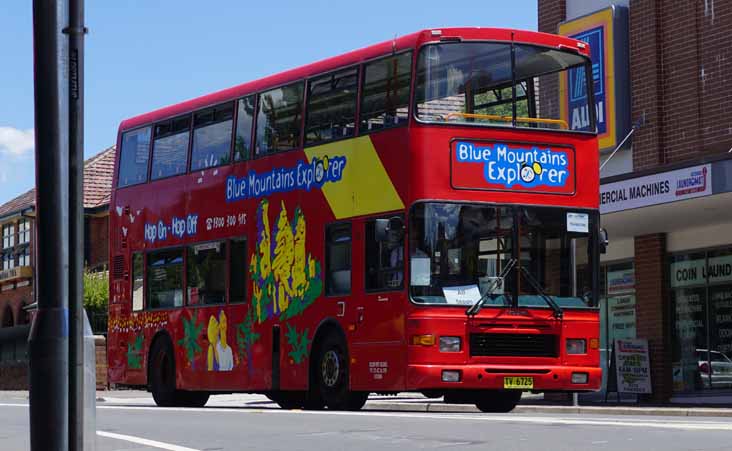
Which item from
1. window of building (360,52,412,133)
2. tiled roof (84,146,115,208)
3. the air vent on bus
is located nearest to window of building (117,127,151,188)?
the air vent on bus

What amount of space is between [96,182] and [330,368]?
44704 millimetres

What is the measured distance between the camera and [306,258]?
65.4 ft

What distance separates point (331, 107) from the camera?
19.4 m

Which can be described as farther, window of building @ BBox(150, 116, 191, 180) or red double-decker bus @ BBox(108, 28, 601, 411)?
window of building @ BBox(150, 116, 191, 180)

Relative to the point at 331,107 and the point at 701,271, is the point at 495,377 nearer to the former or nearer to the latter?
the point at 331,107

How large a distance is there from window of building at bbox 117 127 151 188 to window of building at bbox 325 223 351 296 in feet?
18.8

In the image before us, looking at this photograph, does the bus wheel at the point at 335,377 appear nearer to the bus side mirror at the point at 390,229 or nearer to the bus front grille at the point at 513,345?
the bus side mirror at the point at 390,229

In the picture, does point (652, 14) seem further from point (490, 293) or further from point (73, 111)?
point (73, 111)

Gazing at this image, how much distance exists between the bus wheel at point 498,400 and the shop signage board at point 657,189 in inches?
192

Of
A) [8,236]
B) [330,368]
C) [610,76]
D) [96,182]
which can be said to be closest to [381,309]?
[330,368]

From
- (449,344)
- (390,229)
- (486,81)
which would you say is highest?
(486,81)

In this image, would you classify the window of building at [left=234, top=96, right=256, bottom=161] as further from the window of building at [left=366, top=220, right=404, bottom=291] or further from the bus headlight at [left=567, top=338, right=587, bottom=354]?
the bus headlight at [left=567, top=338, right=587, bottom=354]

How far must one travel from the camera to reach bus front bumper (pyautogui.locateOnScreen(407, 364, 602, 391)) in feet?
56.9

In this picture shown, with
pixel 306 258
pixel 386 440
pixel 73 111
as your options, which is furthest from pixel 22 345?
pixel 73 111
